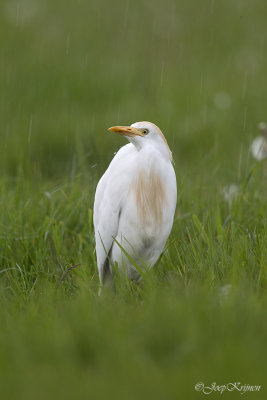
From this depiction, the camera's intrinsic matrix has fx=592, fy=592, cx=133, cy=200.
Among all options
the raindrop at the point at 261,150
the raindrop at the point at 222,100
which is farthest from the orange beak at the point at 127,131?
the raindrop at the point at 222,100

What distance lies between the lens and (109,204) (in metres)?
3.16

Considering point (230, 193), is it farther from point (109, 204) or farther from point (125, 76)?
point (125, 76)

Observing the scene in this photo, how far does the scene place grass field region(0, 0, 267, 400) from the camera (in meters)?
2.14

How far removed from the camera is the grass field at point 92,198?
214 cm

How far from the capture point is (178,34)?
10.3 m

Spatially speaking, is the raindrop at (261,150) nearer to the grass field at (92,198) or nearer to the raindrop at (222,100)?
the grass field at (92,198)

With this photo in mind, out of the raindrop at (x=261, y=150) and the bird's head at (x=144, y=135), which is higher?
the bird's head at (x=144, y=135)

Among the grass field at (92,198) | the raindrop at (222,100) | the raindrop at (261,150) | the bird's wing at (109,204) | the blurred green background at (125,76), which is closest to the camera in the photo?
the grass field at (92,198)

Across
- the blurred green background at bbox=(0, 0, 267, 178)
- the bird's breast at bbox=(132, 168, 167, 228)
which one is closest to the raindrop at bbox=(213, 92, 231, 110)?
the blurred green background at bbox=(0, 0, 267, 178)

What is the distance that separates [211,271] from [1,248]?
1.53 meters

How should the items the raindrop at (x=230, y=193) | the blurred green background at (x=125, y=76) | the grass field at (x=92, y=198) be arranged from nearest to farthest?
1. the grass field at (x=92, y=198)
2. the raindrop at (x=230, y=193)
3. the blurred green background at (x=125, y=76)

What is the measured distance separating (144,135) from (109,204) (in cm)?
43

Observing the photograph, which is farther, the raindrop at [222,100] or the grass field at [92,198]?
the raindrop at [222,100]

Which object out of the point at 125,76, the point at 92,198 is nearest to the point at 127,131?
the point at 92,198
